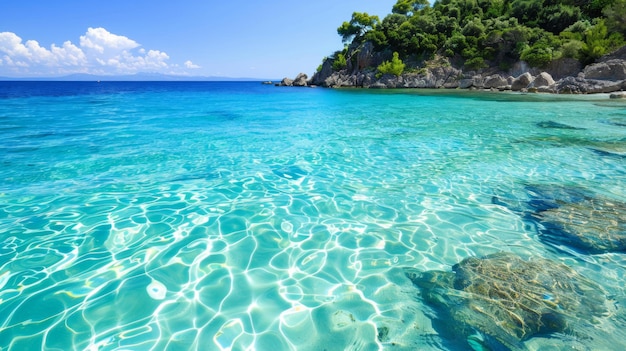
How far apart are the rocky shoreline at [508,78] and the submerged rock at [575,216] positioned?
94.0 feet

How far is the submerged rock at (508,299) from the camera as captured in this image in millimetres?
2670

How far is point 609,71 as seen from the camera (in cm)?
3011

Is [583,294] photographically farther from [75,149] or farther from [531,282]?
[75,149]

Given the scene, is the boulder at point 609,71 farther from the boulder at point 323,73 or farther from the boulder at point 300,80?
the boulder at point 300,80

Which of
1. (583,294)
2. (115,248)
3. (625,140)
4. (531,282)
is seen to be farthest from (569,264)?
(625,140)

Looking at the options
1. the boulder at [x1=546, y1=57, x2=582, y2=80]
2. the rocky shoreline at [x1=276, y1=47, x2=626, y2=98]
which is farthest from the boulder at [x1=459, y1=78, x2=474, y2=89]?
Result: the boulder at [x1=546, y1=57, x2=582, y2=80]

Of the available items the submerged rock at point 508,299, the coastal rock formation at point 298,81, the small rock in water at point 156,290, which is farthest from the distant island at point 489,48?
the small rock in water at point 156,290

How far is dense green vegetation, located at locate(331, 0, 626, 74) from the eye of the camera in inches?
1459

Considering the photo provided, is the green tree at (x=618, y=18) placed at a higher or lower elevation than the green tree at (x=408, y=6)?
lower

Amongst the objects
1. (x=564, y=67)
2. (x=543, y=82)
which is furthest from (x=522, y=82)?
(x=564, y=67)

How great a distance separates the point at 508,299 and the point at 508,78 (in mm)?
47297

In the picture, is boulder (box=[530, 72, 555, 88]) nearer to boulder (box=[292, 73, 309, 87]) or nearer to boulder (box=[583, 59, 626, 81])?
boulder (box=[583, 59, 626, 81])

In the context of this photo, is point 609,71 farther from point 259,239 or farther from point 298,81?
point 298,81

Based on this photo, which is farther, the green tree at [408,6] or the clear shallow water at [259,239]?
the green tree at [408,6]
